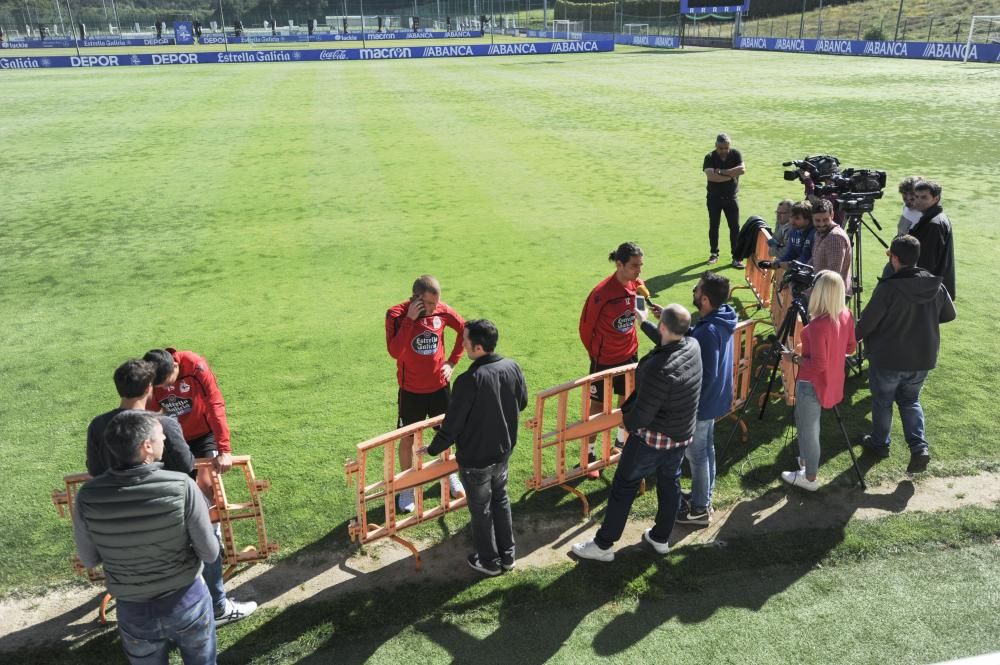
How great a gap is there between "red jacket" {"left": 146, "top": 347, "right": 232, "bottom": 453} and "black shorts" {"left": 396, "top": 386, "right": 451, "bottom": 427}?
1.44 m

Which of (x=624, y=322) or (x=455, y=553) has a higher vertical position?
(x=624, y=322)

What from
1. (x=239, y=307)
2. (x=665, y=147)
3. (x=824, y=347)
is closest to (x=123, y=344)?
(x=239, y=307)

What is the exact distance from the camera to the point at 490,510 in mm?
4789

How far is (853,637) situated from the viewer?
4.25 meters

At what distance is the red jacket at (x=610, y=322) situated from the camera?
5.98 m

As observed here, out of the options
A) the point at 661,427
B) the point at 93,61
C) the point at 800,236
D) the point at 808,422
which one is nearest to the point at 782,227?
the point at 800,236

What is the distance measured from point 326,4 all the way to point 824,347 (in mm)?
127476

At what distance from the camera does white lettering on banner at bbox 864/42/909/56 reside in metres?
47.3

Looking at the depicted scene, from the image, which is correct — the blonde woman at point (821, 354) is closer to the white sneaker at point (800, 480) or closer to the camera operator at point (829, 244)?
the white sneaker at point (800, 480)

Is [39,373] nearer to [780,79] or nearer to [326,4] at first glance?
[780,79]

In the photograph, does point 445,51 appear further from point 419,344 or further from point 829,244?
point 419,344

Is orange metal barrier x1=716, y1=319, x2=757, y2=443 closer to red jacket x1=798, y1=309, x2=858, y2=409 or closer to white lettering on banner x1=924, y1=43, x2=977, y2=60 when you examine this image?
red jacket x1=798, y1=309, x2=858, y2=409

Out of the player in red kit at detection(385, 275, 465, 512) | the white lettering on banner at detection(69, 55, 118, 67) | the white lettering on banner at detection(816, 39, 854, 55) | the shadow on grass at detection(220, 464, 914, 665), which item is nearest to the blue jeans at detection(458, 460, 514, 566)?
the shadow on grass at detection(220, 464, 914, 665)

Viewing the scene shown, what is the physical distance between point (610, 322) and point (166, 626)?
156 inches
